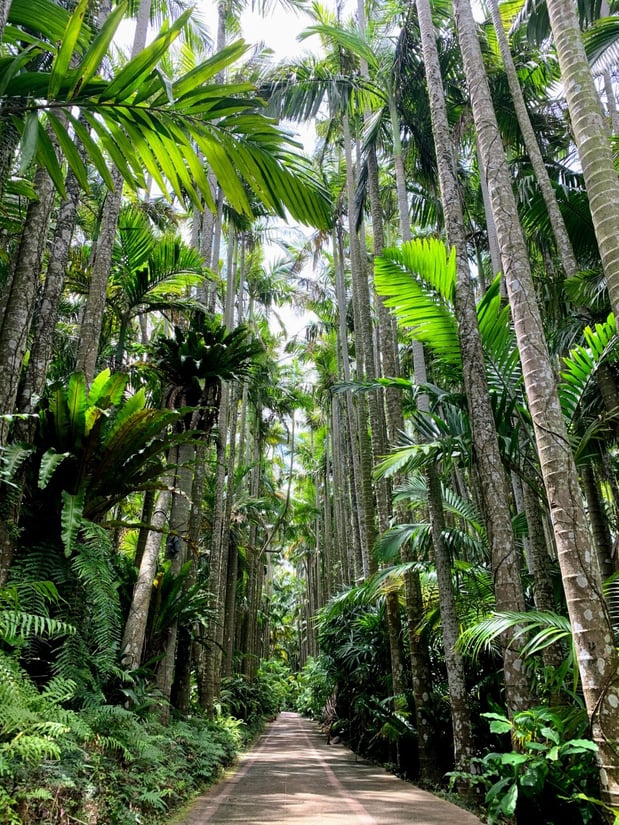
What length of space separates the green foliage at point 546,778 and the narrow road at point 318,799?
696 mm

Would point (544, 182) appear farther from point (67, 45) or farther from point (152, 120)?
point (67, 45)

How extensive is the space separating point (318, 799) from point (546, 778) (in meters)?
2.71

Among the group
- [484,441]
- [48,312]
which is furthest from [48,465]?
[484,441]

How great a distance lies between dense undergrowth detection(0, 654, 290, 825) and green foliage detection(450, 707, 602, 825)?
2486 mm

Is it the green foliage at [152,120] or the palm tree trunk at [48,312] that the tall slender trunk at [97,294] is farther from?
the green foliage at [152,120]

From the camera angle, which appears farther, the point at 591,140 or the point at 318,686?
the point at 318,686

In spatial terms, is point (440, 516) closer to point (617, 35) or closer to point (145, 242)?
point (145, 242)

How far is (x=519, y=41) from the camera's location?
11.4m

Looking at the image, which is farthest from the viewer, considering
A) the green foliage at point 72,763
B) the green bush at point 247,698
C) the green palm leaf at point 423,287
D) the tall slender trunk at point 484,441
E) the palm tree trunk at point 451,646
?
the green bush at point 247,698

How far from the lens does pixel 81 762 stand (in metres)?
3.62

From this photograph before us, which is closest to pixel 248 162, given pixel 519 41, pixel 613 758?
pixel 613 758

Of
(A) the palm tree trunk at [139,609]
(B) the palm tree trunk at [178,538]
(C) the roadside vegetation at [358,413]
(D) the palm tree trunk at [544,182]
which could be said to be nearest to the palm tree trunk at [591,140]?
(C) the roadside vegetation at [358,413]

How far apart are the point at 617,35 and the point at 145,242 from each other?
7313mm

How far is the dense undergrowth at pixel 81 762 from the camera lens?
288 cm
